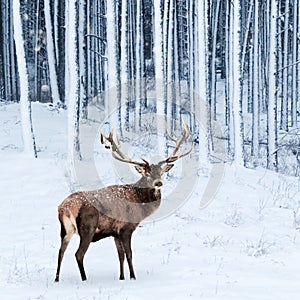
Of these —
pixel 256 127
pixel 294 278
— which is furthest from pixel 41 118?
pixel 294 278

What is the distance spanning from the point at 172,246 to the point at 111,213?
5.70ft

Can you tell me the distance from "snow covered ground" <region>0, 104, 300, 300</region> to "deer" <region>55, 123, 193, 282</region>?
0.39m

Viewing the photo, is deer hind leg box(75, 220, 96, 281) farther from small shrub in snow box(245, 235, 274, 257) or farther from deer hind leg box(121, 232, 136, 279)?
small shrub in snow box(245, 235, 274, 257)

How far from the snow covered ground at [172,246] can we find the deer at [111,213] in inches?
15.3

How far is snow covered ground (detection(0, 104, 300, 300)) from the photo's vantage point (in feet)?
18.8

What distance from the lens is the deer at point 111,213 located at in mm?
5945

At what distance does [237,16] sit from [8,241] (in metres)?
8.42

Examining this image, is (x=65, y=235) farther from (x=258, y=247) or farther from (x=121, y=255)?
(x=258, y=247)

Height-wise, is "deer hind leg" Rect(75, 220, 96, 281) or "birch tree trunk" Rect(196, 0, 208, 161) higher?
"birch tree trunk" Rect(196, 0, 208, 161)

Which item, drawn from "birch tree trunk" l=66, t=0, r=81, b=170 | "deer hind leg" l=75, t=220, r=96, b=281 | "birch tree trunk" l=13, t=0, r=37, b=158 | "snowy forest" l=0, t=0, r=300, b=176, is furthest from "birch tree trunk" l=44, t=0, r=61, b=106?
"deer hind leg" l=75, t=220, r=96, b=281

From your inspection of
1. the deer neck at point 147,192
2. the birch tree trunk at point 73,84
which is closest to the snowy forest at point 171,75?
the birch tree trunk at point 73,84

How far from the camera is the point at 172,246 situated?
7605 millimetres

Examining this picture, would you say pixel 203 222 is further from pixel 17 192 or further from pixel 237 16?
pixel 237 16

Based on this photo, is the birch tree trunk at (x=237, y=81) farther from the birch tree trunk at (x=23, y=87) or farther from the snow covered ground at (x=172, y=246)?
the birch tree trunk at (x=23, y=87)
